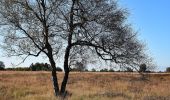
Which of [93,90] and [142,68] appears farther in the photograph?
[93,90]

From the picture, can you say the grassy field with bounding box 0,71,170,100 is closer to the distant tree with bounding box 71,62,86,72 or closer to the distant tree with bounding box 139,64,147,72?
the distant tree with bounding box 139,64,147,72

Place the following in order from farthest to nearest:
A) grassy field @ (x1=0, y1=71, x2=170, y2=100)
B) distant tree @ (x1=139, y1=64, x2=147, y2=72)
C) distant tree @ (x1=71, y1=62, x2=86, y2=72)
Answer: distant tree @ (x1=71, y1=62, x2=86, y2=72), grassy field @ (x1=0, y1=71, x2=170, y2=100), distant tree @ (x1=139, y1=64, x2=147, y2=72)

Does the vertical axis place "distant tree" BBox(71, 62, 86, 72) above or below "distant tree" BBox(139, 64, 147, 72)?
above

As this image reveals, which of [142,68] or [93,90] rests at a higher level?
[142,68]

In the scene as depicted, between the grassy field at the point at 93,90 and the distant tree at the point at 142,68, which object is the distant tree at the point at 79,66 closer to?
the grassy field at the point at 93,90

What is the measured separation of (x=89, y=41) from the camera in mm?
26406

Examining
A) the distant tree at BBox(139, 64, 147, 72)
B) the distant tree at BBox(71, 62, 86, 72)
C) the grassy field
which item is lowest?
the grassy field

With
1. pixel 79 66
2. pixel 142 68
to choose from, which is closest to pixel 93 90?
pixel 79 66

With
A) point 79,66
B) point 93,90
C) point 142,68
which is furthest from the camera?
point 93,90

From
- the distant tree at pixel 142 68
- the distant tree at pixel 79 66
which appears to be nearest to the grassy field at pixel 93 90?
the distant tree at pixel 142 68

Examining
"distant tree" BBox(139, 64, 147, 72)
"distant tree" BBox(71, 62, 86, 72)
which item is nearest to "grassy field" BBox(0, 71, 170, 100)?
"distant tree" BBox(139, 64, 147, 72)

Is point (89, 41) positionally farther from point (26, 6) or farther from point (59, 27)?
point (26, 6)

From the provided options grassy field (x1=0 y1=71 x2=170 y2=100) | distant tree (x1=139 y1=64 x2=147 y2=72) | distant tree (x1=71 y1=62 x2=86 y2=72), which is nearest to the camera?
distant tree (x1=139 y1=64 x2=147 y2=72)

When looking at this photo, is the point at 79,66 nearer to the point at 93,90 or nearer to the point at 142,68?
the point at 142,68
